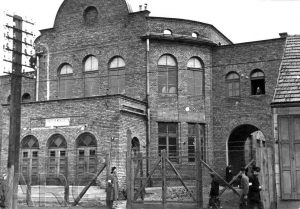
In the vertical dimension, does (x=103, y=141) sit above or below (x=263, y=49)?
below

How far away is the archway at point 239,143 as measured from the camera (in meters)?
31.5

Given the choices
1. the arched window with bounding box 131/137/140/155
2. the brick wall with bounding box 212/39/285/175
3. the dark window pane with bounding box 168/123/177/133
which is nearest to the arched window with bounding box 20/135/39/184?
the arched window with bounding box 131/137/140/155

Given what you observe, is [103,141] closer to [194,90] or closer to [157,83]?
[157,83]

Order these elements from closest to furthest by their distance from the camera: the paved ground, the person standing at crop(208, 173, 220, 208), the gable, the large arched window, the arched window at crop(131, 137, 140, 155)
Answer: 1. the person standing at crop(208, 173, 220, 208)
2. the paved ground
3. the arched window at crop(131, 137, 140, 155)
4. the gable
5. the large arched window

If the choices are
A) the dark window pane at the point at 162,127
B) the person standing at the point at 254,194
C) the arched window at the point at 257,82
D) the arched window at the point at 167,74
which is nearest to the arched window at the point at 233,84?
the arched window at the point at 257,82

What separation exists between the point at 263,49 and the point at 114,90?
943 cm

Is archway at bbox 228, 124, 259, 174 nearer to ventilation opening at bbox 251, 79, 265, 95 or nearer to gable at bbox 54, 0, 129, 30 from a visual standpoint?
ventilation opening at bbox 251, 79, 265, 95

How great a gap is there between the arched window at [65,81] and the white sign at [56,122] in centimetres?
435

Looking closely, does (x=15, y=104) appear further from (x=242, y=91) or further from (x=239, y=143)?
(x=239, y=143)

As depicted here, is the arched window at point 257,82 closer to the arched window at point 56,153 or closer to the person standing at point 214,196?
the arched window at point 56,153

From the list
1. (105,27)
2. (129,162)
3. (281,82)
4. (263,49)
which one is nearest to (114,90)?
(105,27)

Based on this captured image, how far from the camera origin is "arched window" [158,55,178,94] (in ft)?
97.4

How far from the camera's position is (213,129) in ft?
101

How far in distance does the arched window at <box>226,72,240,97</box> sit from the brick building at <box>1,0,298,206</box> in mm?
63
